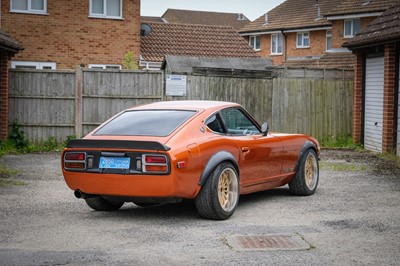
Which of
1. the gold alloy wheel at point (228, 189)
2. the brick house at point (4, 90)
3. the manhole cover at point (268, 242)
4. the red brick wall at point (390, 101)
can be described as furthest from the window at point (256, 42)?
the manhole cover at point (268, 242)

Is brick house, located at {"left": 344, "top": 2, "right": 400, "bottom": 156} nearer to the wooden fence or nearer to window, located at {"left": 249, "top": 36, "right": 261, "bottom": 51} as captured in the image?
the wooden fence

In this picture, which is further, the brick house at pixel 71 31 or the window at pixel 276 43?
the window at pixel 276 43

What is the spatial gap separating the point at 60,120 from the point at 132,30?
853 centimetres

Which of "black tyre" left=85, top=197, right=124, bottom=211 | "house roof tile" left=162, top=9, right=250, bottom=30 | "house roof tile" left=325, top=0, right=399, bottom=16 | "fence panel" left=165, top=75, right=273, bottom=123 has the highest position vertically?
"house roof tile" left=162, top=9, right=250, bottom=30

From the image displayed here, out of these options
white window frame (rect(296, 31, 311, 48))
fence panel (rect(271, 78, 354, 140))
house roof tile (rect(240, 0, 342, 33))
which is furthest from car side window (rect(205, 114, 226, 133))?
white window frame (rect(296, 31, 311, 48))

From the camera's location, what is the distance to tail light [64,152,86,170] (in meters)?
9.05

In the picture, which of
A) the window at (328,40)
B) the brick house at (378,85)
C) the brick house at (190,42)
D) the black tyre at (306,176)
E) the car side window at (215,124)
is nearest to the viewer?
the car side window at (215,124)

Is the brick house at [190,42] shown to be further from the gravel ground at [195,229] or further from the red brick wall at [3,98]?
the gravel ground at [195,229]

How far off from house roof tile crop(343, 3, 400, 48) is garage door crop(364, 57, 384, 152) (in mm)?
647

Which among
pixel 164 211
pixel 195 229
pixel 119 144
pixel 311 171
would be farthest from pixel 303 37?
pixel 195 229

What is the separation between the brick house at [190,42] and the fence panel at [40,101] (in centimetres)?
1043

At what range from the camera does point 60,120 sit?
20109 mm

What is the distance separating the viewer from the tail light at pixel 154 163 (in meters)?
8.53

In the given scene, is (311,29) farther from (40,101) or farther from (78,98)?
(40,101)
